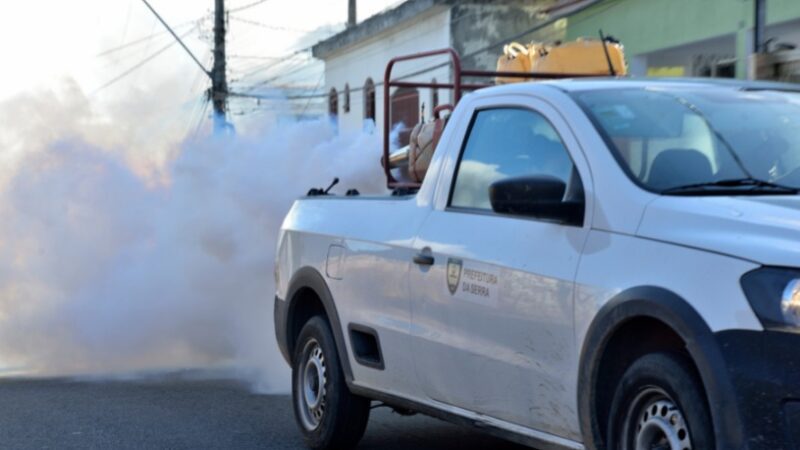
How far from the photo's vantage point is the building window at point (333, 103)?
3588cm

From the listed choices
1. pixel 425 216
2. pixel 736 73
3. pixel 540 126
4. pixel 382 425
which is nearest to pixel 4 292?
pixel 382 425

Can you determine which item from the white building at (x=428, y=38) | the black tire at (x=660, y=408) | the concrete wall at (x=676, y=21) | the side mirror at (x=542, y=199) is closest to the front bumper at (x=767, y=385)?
the black tire at (x=660, y=408)

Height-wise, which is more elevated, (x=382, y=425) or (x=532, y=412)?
(x=532, y=412)

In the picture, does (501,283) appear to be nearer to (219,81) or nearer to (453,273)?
(453,273)

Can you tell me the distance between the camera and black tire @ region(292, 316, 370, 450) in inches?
287

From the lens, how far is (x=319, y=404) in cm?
749

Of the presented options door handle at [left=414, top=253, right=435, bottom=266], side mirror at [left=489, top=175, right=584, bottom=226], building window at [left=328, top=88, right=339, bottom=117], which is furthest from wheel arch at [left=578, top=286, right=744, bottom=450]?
building window at [left=328, top=88, right=339, bottom=117]

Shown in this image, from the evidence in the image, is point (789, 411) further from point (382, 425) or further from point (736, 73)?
point (736, 73)

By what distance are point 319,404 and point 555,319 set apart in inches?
105

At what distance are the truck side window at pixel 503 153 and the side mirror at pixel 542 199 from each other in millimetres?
232

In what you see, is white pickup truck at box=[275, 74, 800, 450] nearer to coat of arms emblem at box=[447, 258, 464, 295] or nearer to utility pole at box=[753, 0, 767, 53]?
coat of arms emblem at box=[447, 258, 464, 295]

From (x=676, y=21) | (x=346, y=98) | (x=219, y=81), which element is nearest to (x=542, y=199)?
(x=676, y=21)

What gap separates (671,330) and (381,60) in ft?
89.6

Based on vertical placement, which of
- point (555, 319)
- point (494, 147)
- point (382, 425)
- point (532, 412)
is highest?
point (494, 147)
